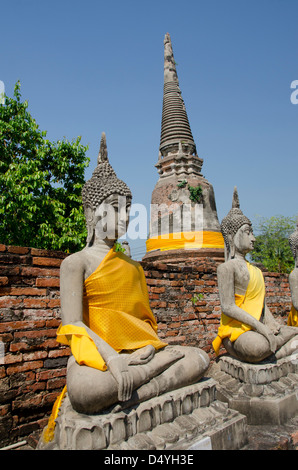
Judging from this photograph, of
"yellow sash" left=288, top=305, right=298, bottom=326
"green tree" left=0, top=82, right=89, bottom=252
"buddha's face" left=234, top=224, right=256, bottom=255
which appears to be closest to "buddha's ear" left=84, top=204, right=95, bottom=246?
"buddha's face" left=234, top=224, right=256, bottom=255

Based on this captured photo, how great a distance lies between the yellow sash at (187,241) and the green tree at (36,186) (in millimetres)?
3247

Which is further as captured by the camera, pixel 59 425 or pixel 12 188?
pixel 12 188

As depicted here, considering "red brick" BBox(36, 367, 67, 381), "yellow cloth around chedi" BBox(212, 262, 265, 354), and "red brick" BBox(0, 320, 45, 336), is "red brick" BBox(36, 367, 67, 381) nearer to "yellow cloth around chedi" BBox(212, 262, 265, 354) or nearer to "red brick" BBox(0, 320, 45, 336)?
"red brick" BBox(0, 320, 45, 336)

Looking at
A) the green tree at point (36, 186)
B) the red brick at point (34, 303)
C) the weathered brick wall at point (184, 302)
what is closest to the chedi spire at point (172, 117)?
the green tree at point (36, 186)

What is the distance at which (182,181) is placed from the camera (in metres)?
12.6

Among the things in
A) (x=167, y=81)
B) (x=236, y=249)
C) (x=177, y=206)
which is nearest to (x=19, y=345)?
(x=236, y=249)

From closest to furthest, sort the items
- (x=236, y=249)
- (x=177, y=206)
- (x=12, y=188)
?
(x=236, y=249), (x=12, y=188), (x=177, y=206)

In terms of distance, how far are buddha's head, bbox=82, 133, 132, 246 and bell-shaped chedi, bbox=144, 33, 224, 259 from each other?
776cm

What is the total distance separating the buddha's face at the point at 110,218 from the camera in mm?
2574

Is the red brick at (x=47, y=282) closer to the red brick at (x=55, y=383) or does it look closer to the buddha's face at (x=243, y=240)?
the red brick at (x=55, y=383)

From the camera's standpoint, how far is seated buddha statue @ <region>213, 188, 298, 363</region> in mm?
3229

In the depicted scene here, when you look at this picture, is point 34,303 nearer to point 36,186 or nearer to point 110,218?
point 110,218

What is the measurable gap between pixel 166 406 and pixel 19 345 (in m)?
1.75
